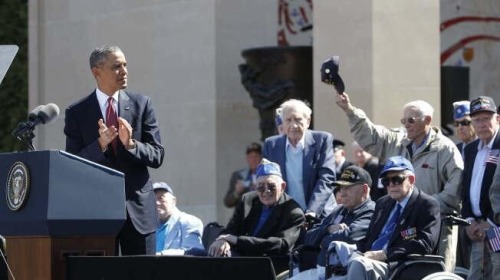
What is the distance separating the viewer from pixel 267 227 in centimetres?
1193

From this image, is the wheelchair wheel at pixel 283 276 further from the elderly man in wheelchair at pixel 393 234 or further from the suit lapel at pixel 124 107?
the suit lapel at pixel 124 107

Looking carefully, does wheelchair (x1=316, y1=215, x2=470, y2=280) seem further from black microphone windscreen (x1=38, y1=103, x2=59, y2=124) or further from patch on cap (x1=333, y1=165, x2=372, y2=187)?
black microphone windscreen (x1=38, y1=103, x2=59, y2=124)

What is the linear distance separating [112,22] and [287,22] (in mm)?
2641

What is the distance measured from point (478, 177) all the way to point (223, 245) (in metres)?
2.19

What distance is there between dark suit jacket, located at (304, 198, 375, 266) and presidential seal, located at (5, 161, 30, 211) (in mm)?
3591

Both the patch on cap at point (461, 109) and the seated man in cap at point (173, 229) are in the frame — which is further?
the seated man in cap at point (173, 229)

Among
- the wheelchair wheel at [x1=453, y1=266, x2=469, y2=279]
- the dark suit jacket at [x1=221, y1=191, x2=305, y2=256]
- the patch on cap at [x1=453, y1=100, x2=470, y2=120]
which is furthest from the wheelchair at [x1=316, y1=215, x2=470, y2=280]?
the patch on cap at [x1=453, y1=100, x2=470, y2=120]

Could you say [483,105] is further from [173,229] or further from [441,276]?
[173,229]

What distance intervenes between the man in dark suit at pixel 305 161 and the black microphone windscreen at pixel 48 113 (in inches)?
168

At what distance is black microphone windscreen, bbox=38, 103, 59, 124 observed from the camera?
8320 millimetres

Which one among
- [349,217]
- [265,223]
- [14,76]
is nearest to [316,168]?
[265,223]

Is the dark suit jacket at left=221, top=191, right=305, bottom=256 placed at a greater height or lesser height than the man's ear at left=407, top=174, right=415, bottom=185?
lesser

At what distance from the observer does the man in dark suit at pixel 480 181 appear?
11.2 metres

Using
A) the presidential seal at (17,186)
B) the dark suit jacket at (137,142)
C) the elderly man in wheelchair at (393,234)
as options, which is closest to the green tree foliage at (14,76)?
the elderly man in wheelchair at (393,234)
